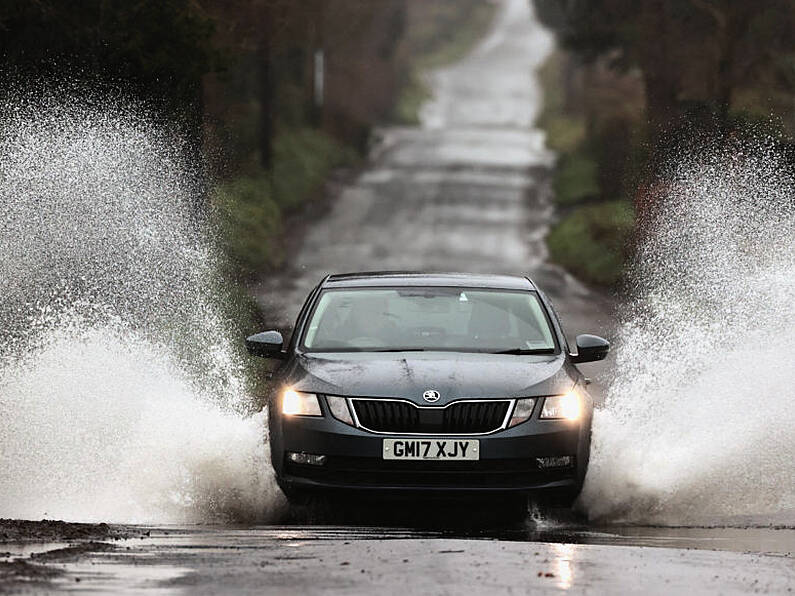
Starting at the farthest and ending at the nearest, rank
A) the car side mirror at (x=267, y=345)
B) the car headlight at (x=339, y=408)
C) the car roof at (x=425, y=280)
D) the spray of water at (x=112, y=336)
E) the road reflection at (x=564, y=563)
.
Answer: the car roof at (x=425, y=280)
the car side mirror at (x=267, y=345)
the spray of water at (x=112, y=336)
the car headlight at (x=339, y=408)
the road reflection at (x=564, y=563)

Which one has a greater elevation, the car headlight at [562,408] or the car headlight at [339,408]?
the car headlight at [339,408]

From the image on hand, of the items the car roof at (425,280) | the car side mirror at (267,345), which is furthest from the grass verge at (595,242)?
the car side mirror at (267,345)

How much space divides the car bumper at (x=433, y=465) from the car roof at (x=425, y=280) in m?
1.68

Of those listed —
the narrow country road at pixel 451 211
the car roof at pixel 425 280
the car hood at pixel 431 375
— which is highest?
the car roof at pixel 425 280

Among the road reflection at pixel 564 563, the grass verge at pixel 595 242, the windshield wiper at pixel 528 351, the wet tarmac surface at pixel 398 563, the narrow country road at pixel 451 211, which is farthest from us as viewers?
the grass verge at pixel 595 242

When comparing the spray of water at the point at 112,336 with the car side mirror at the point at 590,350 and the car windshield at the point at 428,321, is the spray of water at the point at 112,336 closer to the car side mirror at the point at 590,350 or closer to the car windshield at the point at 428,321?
the car windshield at the point at 428,321

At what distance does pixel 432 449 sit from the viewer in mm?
9297

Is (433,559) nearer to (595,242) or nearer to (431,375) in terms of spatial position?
(431,375)

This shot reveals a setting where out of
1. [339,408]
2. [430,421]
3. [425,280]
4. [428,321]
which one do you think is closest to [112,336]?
[425,280]

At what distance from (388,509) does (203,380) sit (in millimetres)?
4419

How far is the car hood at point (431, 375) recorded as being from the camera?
31.0ft

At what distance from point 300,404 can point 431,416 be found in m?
0.74

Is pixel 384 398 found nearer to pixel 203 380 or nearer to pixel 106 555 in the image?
pixel 106 555

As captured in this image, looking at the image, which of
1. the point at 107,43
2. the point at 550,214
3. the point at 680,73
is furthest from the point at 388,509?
the point at 550,214
